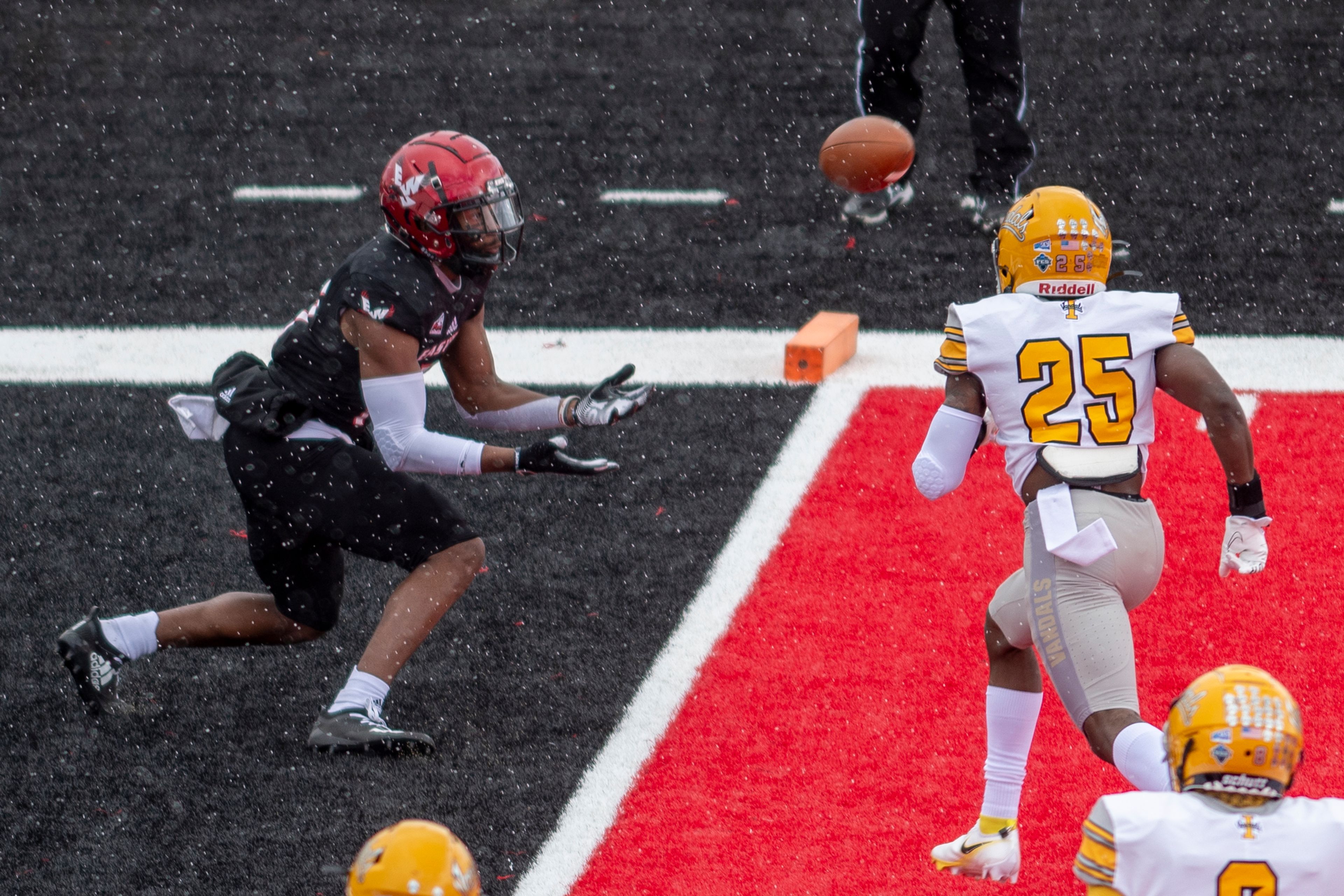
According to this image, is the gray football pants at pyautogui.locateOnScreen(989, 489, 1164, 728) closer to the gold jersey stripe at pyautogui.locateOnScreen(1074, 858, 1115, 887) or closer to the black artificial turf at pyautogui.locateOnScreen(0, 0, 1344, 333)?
the gold jersey stripe at pyautogui.locateOnScreen(1074, 858, 1115, 887)

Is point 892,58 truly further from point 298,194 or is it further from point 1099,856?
point 1099,856

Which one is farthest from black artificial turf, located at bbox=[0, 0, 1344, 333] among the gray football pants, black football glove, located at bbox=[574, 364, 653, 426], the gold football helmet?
the gold football helmet

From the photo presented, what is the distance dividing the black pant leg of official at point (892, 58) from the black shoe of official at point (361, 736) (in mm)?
4779

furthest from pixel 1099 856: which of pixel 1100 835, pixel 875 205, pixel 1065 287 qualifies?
pixel 875 205

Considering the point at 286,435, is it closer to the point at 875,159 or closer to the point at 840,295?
the point at 875,159

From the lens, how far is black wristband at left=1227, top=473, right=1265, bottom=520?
3.68 meters

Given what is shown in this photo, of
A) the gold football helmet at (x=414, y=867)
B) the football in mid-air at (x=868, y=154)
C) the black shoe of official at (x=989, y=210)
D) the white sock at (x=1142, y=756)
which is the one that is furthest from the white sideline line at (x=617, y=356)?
the gold football helmet at (x=414, y=867)

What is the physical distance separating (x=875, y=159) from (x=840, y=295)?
0.94 m

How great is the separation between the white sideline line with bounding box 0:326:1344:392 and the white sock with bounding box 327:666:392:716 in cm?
263

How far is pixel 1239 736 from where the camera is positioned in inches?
91.7

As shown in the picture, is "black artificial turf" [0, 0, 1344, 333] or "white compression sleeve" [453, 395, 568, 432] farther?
"black artificial turf" [0, 0, 1344, 333]

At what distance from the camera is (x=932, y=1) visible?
26.1 feet

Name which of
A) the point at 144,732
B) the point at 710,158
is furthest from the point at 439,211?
the point at 710,158

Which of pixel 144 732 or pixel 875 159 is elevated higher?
pixel 875 159
